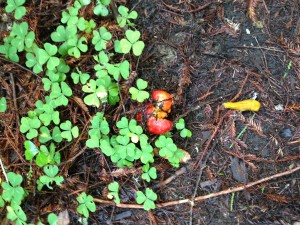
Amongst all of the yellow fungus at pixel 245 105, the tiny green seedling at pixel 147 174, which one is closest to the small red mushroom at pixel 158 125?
the tiny green seedling at pixel 147 174

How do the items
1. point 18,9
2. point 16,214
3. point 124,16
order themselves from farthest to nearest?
point 124,16
point 18,9
point 16,214

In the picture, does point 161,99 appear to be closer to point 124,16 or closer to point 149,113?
point 149,113

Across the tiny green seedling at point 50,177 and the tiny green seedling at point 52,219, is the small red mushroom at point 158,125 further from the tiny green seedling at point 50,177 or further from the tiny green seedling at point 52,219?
the tiny green seedling at point 52,219

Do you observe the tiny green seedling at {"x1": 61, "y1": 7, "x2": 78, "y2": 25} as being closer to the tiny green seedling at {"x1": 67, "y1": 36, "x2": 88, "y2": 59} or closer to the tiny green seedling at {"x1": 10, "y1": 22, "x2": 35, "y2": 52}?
the tiny green seedling at {"x1": 67, "y1": 36, "x2": 88, "y2": 59}

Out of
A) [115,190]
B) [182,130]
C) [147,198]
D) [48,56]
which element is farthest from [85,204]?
[48,56]

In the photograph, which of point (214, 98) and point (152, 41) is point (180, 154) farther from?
point (152, 41)

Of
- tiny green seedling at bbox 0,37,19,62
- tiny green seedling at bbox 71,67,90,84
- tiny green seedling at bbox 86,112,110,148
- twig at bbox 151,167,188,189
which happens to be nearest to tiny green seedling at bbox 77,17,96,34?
tiny green seedling at bbox 71,67,90,84

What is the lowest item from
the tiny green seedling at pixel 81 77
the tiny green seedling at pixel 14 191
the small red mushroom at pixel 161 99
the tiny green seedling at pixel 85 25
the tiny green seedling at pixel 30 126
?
the tiny green seedling at pixel 14 191

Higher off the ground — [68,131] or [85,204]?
[68,131]
